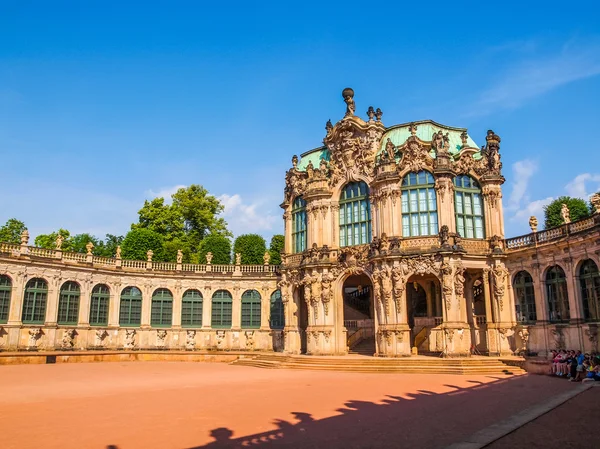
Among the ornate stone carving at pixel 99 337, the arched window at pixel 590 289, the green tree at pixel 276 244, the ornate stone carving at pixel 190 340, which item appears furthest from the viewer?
the green tree at pixel 276 244

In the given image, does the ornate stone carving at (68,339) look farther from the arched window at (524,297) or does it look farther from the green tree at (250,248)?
the arched window at (524,297)

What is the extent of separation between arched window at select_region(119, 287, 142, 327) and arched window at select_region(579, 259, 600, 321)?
115ft

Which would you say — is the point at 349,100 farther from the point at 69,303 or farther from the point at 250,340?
the point at 69,303

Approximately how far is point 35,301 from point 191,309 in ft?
43.7

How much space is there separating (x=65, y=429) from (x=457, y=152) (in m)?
31.4

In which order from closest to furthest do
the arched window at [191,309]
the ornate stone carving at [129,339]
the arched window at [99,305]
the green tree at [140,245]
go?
the arched window at [99,305], the ornate stone carving at [129,339], the arched window at [191,309], the green tree at [140,245]

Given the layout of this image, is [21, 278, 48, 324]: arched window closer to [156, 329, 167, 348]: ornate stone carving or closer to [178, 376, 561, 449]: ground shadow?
[156, 329, 167, 348]: ornate stone carving

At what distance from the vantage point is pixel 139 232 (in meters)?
52.0

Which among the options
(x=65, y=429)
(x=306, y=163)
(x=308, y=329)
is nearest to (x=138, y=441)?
(x=65, y=429)

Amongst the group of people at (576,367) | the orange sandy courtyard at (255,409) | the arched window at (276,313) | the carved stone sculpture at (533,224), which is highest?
the carved stone sculpture at (533,224)

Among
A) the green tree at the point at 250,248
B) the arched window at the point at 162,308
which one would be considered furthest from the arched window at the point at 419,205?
Answer: the arched window at the point at 162,308

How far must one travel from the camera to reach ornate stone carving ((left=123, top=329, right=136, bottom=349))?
44.0m

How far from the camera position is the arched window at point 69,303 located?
40.8 metres

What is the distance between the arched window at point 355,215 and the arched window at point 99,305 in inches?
843
